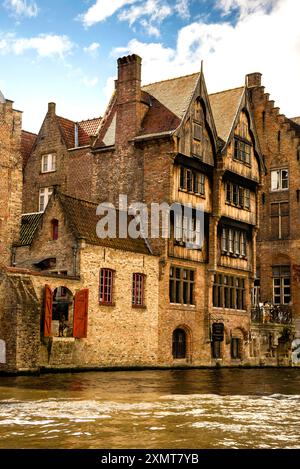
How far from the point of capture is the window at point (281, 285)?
44.5 m

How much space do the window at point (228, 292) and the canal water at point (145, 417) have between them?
59.1 feet

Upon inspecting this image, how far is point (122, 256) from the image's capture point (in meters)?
29.9

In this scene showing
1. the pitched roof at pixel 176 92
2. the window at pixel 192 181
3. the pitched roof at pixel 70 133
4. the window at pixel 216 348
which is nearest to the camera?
the window at pixel 192 181

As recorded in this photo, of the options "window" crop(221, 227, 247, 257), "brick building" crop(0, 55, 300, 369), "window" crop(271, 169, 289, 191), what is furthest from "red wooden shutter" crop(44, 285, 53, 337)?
"window" crop(271, 169, 289, 191)

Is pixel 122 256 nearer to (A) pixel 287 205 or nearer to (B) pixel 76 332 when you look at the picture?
(B) pixel 76 332

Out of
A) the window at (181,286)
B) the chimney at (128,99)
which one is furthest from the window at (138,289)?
the chimney at (128,99)

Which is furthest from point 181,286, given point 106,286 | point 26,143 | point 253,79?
point 253,79

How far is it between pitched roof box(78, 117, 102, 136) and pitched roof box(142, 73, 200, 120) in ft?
14.7

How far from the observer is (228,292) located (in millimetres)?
37938

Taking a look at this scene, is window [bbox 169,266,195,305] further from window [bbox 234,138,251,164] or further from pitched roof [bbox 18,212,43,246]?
window [bbox 234,138,251,164]

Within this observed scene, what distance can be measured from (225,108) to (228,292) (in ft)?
34.4

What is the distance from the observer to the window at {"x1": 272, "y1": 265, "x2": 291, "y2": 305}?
44500 millimetres

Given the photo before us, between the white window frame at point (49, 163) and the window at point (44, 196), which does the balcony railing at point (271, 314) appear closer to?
the window at point (44, 196)

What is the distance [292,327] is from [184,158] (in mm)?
14803
